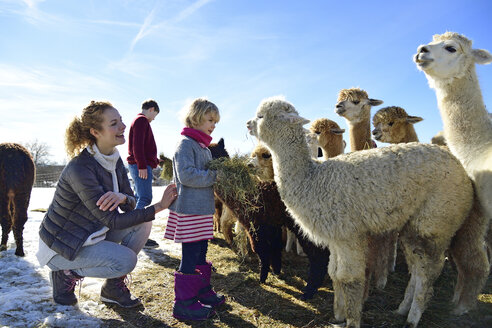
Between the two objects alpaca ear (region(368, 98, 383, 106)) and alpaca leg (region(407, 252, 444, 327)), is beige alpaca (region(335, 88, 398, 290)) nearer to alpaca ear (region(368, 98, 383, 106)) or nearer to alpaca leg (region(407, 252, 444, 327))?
alpaca ear (region(368, 98, 383, 106))

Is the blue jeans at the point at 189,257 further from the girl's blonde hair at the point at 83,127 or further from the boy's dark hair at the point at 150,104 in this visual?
the boy's dark hair at the point at 150,104

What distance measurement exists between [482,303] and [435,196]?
1.53m

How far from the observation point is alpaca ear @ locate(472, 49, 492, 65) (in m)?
3.24

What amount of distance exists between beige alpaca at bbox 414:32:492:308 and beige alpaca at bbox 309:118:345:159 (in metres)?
1.98

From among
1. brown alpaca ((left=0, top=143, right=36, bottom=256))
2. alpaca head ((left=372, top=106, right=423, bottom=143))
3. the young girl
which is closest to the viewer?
the young girl

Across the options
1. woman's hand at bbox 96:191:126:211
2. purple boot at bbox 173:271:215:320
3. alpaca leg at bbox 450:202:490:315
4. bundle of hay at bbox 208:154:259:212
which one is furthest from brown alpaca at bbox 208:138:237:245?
alpaca leg at bbox 450:202:490:315

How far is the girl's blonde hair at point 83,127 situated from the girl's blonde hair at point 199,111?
0.84 m

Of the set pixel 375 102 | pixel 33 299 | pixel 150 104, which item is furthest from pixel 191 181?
pixel 375 102

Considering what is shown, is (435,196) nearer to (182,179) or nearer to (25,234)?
(182,179)

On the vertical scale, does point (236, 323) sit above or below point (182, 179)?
below

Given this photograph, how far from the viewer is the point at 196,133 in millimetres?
3219

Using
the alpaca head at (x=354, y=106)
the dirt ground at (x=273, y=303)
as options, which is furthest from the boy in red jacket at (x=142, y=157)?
the alpaca head at (x=354, y=106)

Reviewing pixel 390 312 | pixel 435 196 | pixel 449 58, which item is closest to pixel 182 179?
pixel 435 196

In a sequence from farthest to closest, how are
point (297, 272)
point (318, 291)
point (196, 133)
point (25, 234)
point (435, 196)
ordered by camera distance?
point (25, 234)
point (297, 272)
point (318, 291)
point (196, 133)
point (435, 196)
